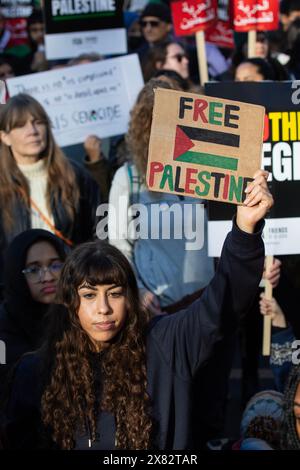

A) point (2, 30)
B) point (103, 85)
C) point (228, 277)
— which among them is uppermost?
point (2, 30)

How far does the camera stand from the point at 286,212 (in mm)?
5363

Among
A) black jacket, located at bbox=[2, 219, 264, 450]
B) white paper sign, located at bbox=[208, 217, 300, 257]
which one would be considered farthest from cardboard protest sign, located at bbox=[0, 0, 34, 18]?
black jacket, located at bbox=[2, 219, 264, 450]

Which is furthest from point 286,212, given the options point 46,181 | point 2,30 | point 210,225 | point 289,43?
point 2,30

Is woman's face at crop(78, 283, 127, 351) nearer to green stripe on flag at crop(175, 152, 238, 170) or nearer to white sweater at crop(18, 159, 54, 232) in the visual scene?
green stripe on flag at crop(175, 152, 238, 170)

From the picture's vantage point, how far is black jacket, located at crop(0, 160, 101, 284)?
5867mm

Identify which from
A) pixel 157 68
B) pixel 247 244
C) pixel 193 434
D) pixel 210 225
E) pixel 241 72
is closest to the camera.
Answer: pixel 247 244

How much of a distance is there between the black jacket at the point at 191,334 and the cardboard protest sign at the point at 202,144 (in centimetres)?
28

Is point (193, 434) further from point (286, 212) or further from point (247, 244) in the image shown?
point (286, 212)

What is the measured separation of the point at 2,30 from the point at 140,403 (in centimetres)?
780

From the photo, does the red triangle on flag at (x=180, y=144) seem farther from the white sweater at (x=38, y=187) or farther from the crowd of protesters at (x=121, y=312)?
the white sweater at (x=38, y=187)

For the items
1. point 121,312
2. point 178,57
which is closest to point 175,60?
point 178,57

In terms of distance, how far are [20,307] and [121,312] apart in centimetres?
128

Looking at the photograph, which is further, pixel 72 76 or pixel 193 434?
pixel 72 76

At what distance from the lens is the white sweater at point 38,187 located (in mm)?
5918
